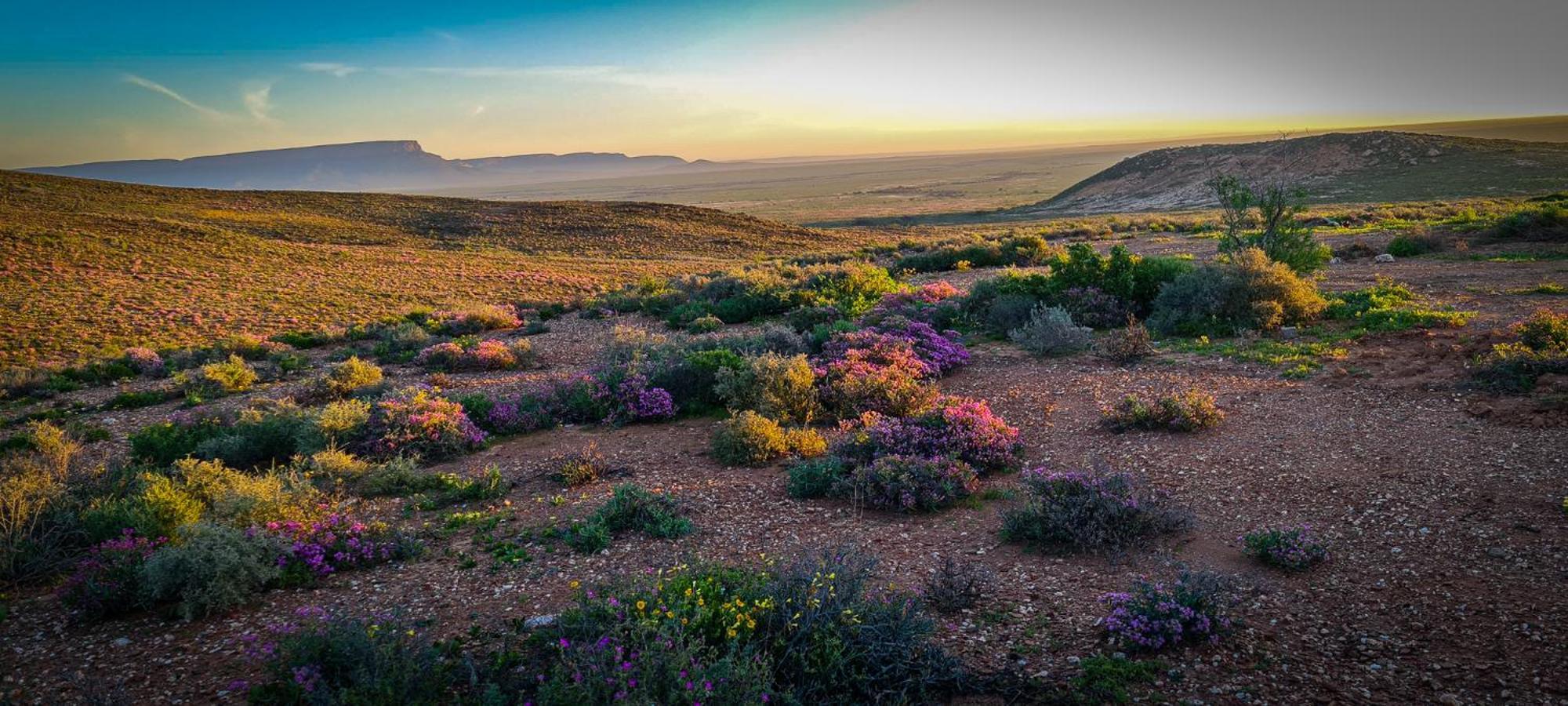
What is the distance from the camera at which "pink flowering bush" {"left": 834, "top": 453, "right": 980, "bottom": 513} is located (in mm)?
6543

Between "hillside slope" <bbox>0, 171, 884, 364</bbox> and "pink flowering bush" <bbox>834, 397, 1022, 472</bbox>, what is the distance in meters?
18.8

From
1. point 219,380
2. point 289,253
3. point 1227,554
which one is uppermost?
point 289,253

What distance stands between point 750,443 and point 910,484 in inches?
85.1

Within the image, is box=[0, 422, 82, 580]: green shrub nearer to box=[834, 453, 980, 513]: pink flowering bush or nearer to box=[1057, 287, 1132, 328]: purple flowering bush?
box=[834, 453, 980, 513]: pink flowering bush

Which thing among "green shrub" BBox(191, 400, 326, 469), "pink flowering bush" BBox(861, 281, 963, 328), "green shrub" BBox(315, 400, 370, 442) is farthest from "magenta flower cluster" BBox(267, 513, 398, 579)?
"pink flowering bush" BBox(861, 281, 963, 328)

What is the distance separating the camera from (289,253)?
31.7m

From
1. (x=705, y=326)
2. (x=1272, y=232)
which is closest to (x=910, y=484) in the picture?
(x=705, y=326)

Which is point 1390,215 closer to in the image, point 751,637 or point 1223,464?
point 1223,464

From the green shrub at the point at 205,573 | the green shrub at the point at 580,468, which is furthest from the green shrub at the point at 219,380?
the green shrub at the point at 205,573

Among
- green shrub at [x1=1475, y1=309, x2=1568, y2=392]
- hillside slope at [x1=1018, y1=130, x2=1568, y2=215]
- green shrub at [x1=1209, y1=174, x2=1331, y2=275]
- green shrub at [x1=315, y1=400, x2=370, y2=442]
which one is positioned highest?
hillside slope at [x1=1018, y1=130, x2=1568, y2=215]

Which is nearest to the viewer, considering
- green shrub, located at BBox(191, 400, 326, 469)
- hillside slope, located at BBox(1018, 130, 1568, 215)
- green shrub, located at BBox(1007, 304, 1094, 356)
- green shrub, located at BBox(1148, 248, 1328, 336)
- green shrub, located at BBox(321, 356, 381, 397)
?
green shrub, located at BBox(191, 400, 326, 469)

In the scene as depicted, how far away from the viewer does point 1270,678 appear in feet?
12.5

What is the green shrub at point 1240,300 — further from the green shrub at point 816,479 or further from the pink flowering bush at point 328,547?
the pink flowering bush at point 328,547

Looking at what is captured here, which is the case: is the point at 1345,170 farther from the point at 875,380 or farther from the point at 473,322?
the point at 473,322
